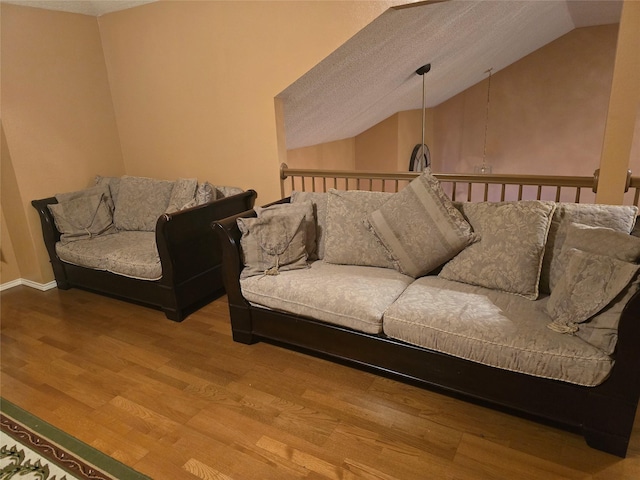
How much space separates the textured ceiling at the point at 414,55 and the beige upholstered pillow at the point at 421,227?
1176 mm

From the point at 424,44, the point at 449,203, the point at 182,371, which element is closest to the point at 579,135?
the point at 424,44

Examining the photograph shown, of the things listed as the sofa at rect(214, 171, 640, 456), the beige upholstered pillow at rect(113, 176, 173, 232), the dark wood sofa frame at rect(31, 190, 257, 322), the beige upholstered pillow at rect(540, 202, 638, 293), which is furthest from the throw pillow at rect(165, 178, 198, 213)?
the beige upholstered pillow at rect(540, 202, 638, 293)

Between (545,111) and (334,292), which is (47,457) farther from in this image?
(545,111)

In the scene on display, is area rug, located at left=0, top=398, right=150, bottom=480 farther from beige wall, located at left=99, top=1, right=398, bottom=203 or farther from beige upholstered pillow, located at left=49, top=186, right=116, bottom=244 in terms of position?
beige wall, located at left=99, top=1, right=398, bottom=203

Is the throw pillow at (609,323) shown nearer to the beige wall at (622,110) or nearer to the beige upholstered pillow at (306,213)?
the beige wall at (622,110)

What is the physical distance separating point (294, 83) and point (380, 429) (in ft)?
7.85

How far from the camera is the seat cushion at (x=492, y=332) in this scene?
5.24 ft

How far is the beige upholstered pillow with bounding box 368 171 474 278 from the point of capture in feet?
7.22

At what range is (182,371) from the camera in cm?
232

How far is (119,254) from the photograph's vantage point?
10.0 feet

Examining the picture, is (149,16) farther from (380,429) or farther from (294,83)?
(380,429)

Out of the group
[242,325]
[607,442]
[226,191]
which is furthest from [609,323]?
[226,191]

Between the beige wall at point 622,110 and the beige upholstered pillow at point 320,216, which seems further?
the beige upholstered pillow at point 320,216

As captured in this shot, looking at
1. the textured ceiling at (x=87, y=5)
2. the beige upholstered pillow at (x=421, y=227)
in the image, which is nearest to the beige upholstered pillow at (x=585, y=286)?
the beige upholstered pillow at (x=421, y=227)
